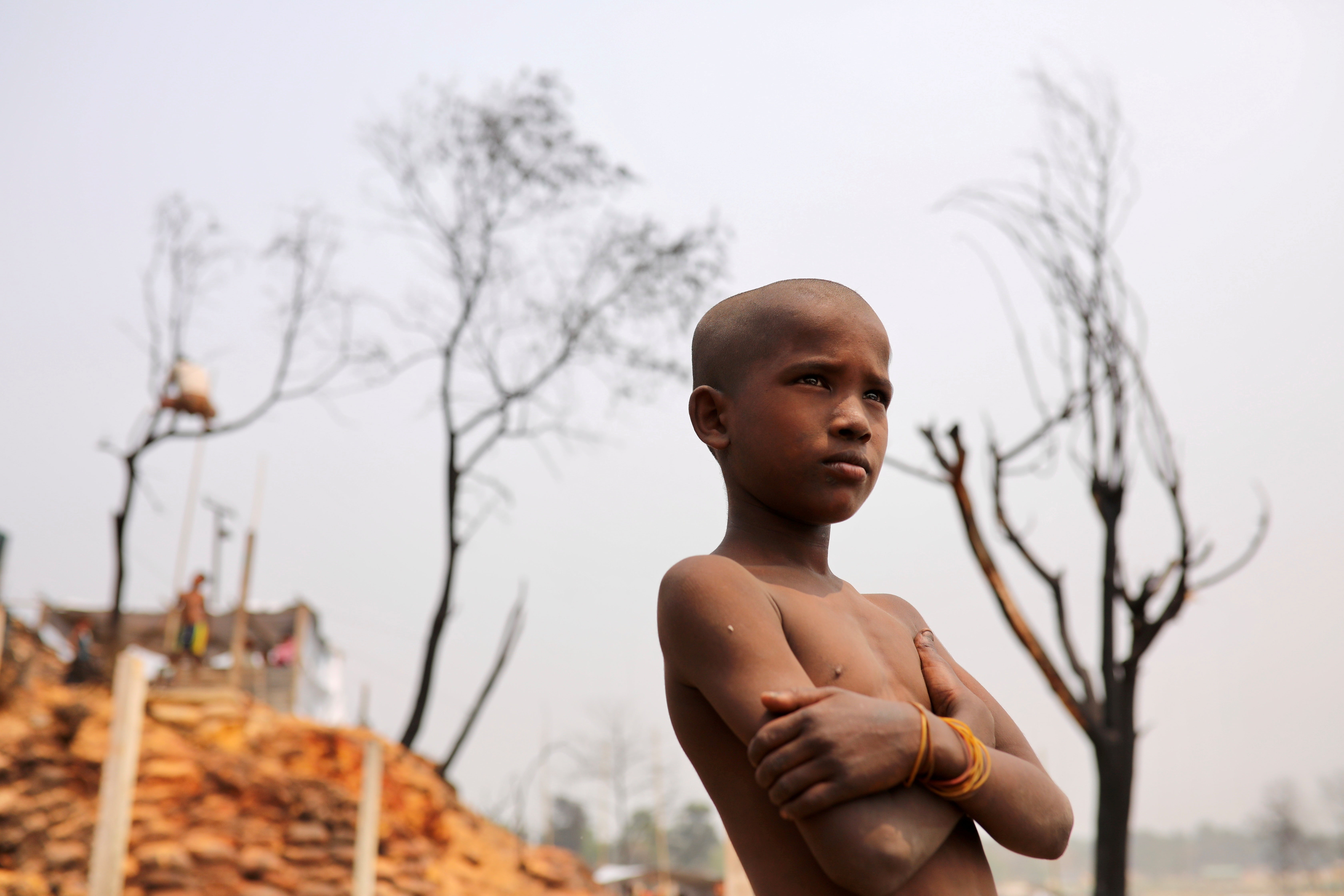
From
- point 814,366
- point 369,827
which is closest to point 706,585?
point 814,366

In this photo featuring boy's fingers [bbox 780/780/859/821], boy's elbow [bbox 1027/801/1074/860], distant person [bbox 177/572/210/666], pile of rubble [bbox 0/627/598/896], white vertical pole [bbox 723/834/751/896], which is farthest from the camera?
distant person [bbox 177/572/210/666]

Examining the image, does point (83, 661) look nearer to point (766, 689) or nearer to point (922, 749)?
point (766, 689)

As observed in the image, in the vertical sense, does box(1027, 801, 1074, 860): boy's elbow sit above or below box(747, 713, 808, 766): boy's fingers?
below

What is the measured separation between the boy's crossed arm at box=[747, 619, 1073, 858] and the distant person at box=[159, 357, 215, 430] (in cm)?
1118

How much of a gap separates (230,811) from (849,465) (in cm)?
978

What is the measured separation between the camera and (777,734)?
4.73 feet

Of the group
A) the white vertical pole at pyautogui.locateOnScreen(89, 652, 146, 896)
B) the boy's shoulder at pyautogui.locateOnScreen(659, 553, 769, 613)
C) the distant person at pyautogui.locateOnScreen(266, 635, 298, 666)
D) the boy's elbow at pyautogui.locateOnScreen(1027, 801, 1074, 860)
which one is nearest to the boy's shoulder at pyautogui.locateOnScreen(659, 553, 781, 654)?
the boy's shoulder at pyautogui.locateOnScreen(659, 553, 769, 613)

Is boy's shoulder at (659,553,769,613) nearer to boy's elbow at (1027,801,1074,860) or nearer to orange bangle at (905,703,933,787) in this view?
orange bangle at (905,703,933,787)

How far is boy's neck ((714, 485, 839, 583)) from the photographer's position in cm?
188

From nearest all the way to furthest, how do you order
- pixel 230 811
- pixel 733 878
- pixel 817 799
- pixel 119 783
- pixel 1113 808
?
pixel 817 799, pixel 1113 808, pixel 119 783, pixel 733 878, pixel 230 811

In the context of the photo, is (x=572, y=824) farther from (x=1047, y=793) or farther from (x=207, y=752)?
(x=1047, y=793)

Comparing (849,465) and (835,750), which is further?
(849,465)

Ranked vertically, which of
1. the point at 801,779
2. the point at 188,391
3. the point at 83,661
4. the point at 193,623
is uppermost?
the point at 188,391

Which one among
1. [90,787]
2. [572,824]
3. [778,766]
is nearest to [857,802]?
[778,766]
